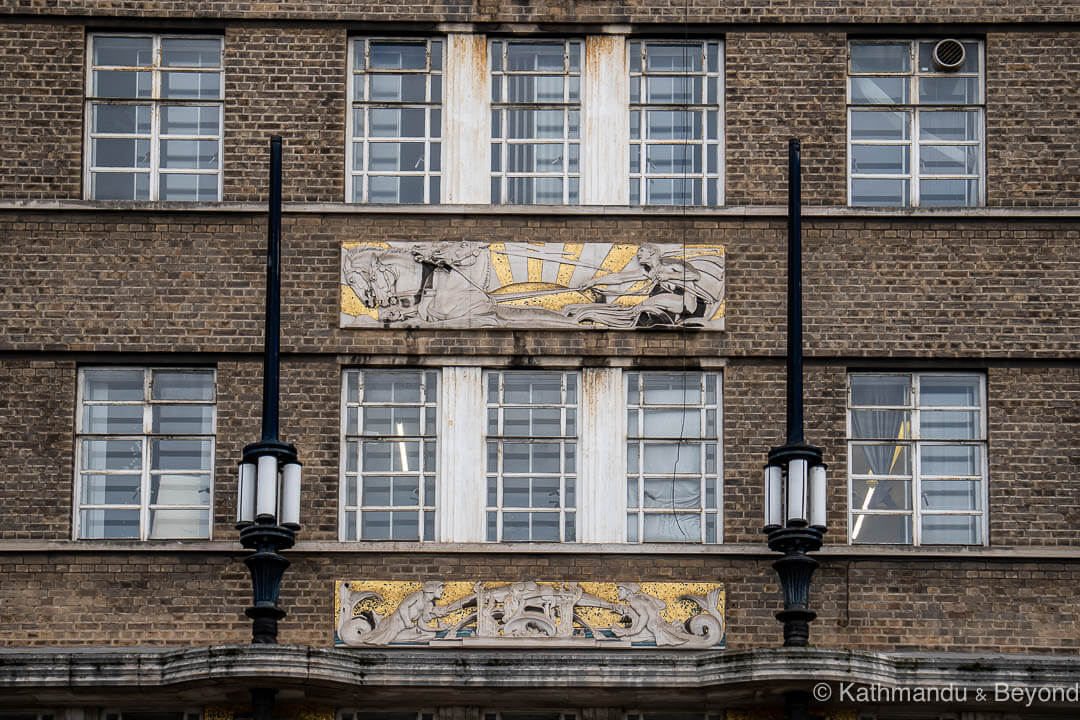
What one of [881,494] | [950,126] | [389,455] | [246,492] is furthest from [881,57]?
[246,492]

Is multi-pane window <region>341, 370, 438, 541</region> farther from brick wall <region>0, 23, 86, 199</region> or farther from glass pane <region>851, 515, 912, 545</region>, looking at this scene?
glass pane <region>851, 515, 912, 545</region>

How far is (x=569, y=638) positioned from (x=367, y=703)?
79.3 inches

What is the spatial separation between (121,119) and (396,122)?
2794 mm

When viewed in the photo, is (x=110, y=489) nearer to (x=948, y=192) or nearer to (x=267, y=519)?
(x=267, y=519)

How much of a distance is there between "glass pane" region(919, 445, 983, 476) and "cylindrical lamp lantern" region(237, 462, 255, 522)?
664 cm

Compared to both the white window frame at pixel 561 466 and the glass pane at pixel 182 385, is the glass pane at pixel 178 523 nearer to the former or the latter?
the glass pane at pixel 182 385

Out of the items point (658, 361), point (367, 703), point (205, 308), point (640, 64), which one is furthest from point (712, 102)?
point (367, 703)

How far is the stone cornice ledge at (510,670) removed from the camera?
21906 mm

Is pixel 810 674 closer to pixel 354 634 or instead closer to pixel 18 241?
pixel 354 634

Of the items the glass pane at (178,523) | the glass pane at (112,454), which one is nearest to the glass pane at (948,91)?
the glass pane at (178,523)

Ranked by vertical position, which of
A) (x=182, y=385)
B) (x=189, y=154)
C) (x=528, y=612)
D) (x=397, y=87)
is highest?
(x=397, y=87)

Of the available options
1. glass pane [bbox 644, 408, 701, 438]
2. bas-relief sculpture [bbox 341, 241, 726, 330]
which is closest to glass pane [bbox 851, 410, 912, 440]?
glass pane [bbox 644, 408, 701, 438]

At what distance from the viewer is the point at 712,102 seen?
24719mm

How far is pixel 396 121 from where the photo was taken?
2469cm
